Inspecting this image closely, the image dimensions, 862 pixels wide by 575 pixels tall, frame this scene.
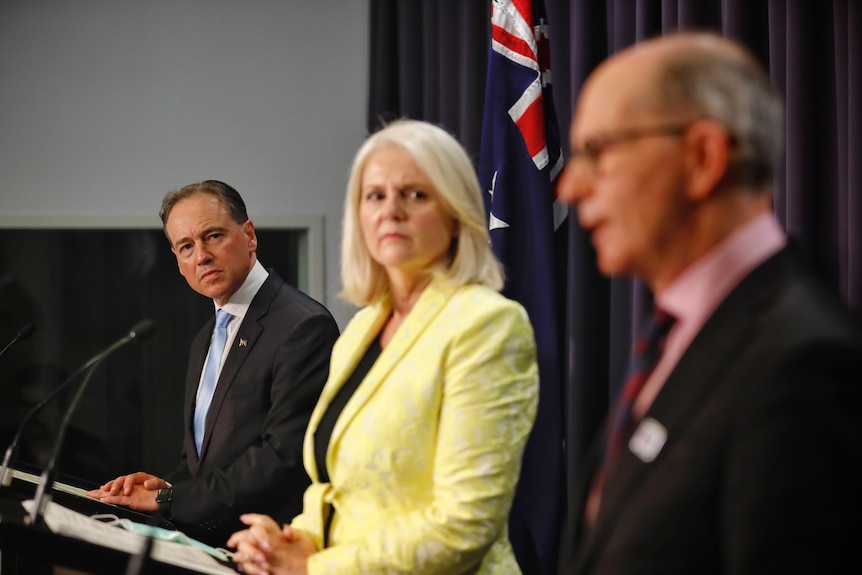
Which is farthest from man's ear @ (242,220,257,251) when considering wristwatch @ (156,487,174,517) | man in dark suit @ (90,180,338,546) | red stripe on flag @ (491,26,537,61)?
red stripe on flag @ (491,26,537,61)

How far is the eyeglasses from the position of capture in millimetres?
1040

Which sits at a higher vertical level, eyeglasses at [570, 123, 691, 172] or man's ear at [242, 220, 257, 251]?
eyeglasses at [570, 123, 691, 172]

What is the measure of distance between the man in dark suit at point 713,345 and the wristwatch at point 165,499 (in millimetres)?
1565

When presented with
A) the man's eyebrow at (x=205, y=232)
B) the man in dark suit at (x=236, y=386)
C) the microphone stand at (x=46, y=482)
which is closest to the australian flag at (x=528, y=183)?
the man in dark suit at (x=236, y=386)

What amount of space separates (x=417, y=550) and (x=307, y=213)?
11.1ft

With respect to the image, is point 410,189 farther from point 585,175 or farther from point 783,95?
point 783,95

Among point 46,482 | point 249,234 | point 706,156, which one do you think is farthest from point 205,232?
point 706,156

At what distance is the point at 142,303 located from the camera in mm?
4574

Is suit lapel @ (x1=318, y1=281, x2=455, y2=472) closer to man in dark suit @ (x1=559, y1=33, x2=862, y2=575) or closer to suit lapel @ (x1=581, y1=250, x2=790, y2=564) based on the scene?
man in dark suit @ (x1=559, y1=33, x2=862, y2=575)

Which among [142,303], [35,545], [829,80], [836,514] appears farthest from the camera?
[142,303]

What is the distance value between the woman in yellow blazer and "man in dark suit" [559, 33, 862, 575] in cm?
43

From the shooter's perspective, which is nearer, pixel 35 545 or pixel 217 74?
pixel 35 545

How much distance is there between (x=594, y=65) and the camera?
11.6ft

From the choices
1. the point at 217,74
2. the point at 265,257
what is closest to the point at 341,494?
the point at 265,257
